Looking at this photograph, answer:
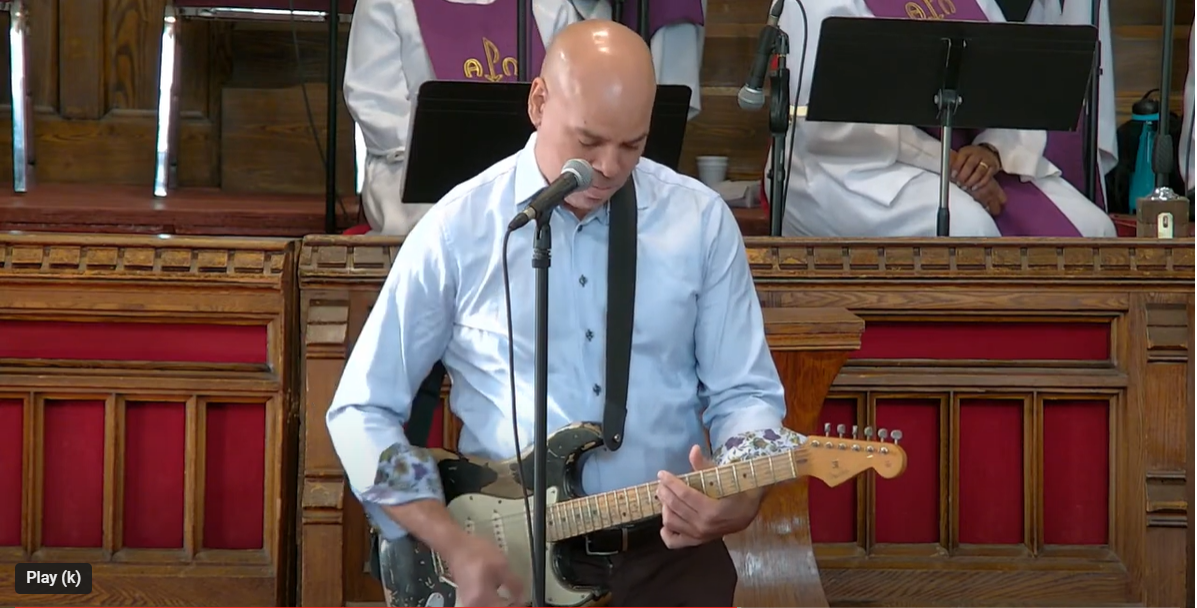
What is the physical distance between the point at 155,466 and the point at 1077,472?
82.0 inches

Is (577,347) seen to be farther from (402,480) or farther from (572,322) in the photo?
(402,480)

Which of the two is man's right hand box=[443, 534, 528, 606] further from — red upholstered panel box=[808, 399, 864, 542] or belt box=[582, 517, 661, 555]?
red upholstered panel box=[808, 399, 864, 542]

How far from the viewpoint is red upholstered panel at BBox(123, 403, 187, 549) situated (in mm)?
3588

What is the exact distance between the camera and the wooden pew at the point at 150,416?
3.54 meters

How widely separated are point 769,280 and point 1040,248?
616 millimetres

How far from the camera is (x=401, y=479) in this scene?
243cm

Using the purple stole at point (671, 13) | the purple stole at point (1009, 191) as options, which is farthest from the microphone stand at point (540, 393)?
the purple stole at point (671, 13)

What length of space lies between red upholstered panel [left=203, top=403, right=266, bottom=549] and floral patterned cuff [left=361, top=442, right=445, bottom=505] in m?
1.21

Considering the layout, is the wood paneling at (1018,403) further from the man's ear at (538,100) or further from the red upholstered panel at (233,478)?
the man's ear at (538,100)

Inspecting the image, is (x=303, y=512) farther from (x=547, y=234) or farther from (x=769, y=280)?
(x=547, y=234)

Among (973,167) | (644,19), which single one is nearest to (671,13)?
(644,19)

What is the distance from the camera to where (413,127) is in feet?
11.5

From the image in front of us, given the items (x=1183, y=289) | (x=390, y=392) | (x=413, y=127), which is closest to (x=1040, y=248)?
(x=1183, y=289)

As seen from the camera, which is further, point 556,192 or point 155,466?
point 155,466
